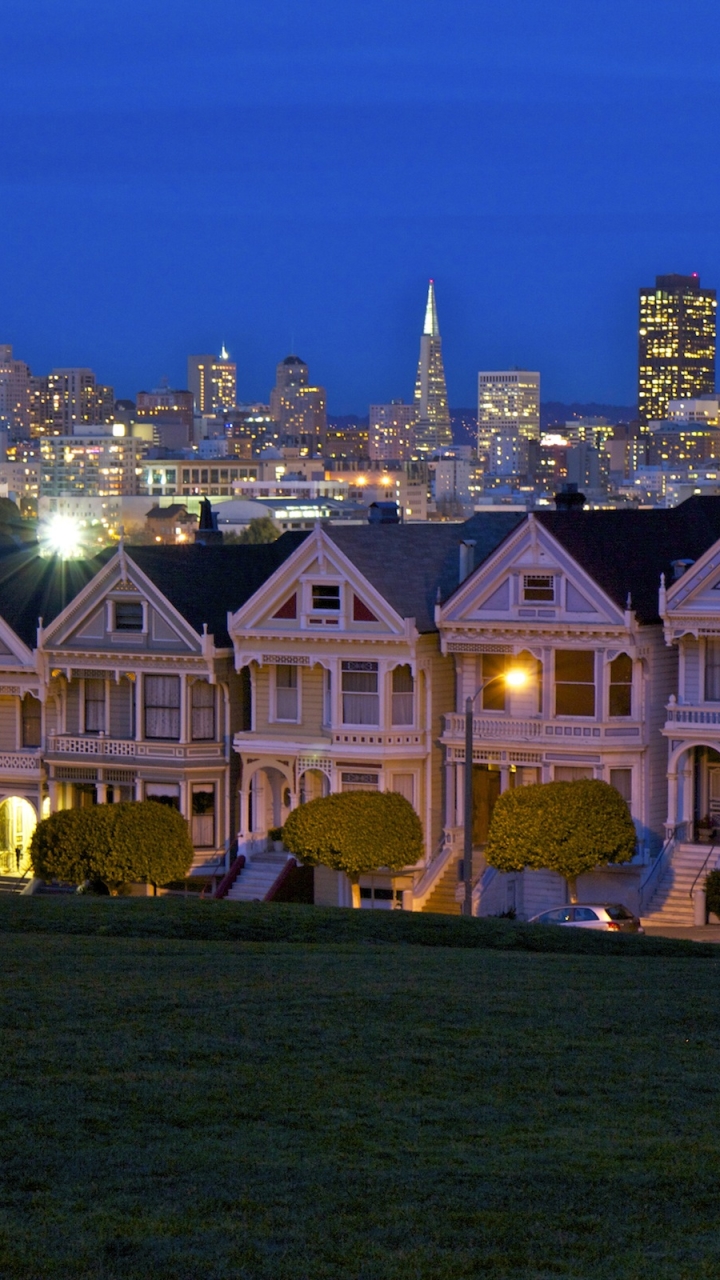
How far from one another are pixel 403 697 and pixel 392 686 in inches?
12.9

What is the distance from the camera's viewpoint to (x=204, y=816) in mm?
47469

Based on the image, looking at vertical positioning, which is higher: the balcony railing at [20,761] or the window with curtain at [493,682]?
the window with curtain at [493,682]

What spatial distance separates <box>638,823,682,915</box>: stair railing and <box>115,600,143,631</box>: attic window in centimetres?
1249

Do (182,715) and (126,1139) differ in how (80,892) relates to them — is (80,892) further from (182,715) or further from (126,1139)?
(126,1139)

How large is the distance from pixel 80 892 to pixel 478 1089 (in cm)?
2542

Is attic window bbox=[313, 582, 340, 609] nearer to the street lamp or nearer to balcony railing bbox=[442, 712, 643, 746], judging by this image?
balcony railing bbox=[442, 712, 643, 746]

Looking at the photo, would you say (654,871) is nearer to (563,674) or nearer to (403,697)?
(563,674)

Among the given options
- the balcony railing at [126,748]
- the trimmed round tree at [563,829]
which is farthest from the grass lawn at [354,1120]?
the balcony railing at [126,748]

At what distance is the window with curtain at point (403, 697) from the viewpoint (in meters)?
45.2

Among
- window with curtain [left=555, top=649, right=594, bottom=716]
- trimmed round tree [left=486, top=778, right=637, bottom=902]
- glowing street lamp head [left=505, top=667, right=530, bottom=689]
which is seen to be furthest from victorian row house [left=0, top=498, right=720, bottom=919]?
trimmed round tree [left=486, top=778, right=637, bottom=902]

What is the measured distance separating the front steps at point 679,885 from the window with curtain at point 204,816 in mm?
10535

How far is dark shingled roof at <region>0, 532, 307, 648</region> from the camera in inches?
1886

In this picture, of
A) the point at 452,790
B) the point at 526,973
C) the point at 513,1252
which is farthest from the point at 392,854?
the point at 513,1252

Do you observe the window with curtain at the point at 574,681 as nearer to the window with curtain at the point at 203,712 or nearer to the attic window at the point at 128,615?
the window with curtain at the point at 203,712
